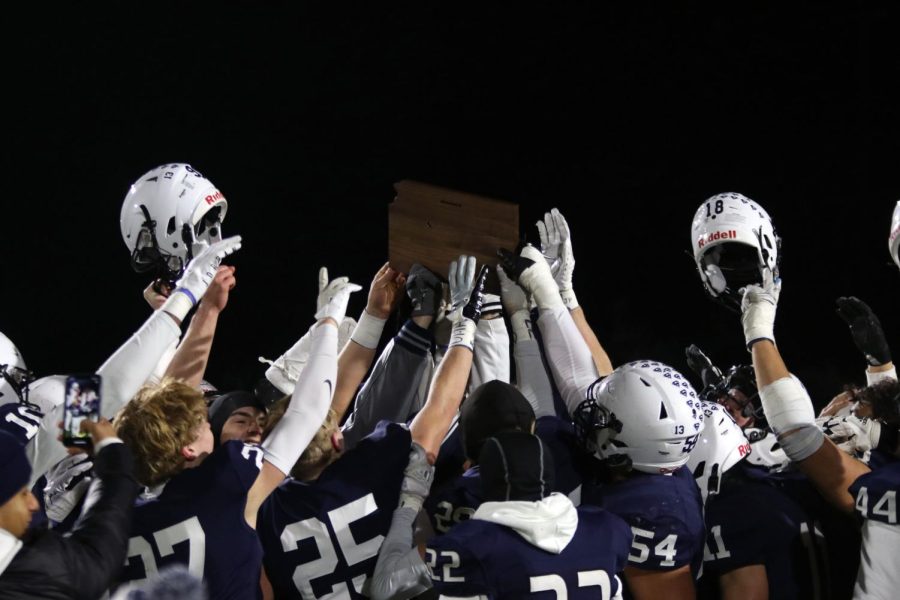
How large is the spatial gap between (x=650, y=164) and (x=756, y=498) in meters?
3.38

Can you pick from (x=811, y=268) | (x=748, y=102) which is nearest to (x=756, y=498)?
(x=811, y=268)

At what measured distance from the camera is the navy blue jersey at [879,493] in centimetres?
269

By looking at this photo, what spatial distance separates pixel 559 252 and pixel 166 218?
1.56 metres

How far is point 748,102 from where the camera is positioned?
19.6 ft

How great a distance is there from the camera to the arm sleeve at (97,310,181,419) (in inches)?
106

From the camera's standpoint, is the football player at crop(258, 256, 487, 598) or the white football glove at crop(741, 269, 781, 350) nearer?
the football player at crop(258, 256, 487, 598)

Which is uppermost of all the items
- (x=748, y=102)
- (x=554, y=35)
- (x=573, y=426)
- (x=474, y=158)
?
(x=554, y=35)

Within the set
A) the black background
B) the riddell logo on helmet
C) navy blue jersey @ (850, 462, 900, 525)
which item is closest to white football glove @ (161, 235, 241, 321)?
the riddell logo on helmet

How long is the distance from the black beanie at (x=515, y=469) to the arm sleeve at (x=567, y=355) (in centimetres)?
90

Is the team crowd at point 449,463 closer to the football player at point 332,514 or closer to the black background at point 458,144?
the football player at point 332,514

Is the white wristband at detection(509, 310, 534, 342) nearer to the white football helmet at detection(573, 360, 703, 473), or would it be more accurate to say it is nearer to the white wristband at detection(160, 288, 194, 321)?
the white football helmet at detection(573, 360, 703, 473)

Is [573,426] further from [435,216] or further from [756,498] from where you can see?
[435,216]

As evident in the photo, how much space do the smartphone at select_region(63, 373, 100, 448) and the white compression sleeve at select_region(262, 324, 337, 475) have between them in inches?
20.3

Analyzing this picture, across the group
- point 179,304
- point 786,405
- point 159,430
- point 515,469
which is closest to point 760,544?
point 786,405
